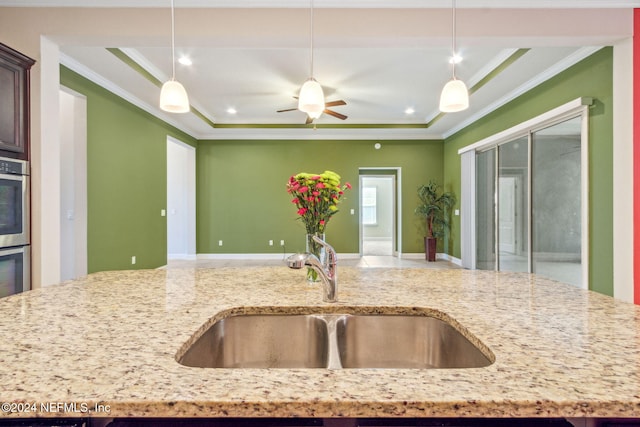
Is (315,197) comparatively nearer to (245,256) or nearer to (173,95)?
(173,95)

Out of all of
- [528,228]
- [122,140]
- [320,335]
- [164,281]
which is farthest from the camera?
[122,140]

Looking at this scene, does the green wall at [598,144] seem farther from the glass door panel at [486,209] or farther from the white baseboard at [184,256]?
the white baseboard at [184,256]

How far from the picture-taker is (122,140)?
180 inches

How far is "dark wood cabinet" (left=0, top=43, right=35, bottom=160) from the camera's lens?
2330 mm

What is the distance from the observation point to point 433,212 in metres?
6.98

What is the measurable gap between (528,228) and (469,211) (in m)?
1.70

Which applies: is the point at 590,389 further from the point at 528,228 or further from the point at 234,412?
the point at 528,228

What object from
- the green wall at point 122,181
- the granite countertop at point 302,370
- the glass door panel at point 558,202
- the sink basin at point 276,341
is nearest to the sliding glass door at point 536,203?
the glass door panel at point 558,202

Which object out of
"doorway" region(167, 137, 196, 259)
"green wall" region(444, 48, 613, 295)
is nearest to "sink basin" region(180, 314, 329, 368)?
"green wall" region(444, 48, 613, 295)

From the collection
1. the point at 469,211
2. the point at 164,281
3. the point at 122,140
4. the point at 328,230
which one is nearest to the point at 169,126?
the point at 122,140

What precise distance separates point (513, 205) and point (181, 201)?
636 centimetres

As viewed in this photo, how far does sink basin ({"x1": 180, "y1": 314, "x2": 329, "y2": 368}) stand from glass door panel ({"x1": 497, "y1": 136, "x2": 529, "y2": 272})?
13.9 feet

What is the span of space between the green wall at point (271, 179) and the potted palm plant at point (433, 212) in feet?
0.67

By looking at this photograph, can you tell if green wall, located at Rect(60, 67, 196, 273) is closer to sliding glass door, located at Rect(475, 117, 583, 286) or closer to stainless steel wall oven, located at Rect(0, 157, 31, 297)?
stainless steel wall oven, located at Rect(0, 157, 31, 297)
